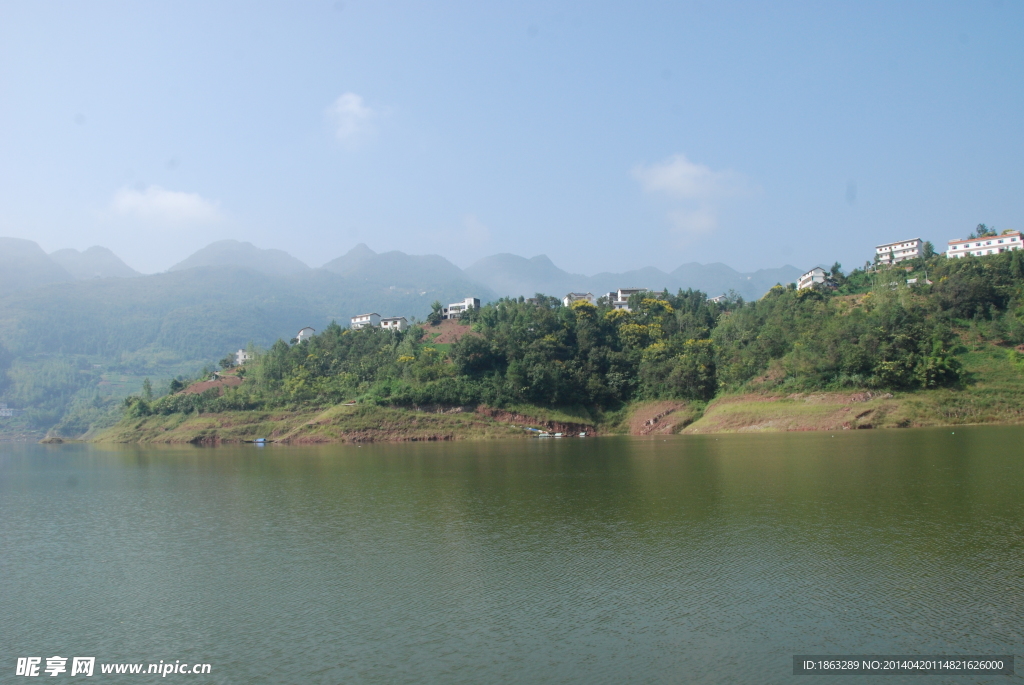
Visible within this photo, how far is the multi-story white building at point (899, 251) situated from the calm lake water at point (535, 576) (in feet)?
292

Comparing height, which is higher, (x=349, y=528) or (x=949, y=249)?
(x=949, y=249)

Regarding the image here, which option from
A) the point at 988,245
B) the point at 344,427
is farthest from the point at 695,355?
the point at 988,245

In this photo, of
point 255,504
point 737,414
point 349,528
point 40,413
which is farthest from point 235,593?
point 40,413

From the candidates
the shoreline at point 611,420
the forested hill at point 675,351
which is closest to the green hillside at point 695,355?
the forested hill at point 675,351

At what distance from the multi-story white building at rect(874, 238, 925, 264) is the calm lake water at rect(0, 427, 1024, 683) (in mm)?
88986

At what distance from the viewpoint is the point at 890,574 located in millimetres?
14742

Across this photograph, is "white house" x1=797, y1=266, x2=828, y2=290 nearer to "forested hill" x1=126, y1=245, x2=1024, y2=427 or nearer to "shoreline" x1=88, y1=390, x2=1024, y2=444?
"forested hill" x1=126, y1=245, x2=1024, y2=427

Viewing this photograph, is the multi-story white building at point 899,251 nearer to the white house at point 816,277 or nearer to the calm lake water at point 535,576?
the white house at point 816,277

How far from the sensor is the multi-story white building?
352 feet

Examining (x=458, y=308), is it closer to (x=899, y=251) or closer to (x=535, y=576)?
(x=899, y=251)

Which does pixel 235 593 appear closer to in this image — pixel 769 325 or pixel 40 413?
pixel 769 325

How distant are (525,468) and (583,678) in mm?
27437

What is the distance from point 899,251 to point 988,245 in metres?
14.5

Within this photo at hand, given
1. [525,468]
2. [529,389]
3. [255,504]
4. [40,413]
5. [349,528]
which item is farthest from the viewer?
[40,413]
